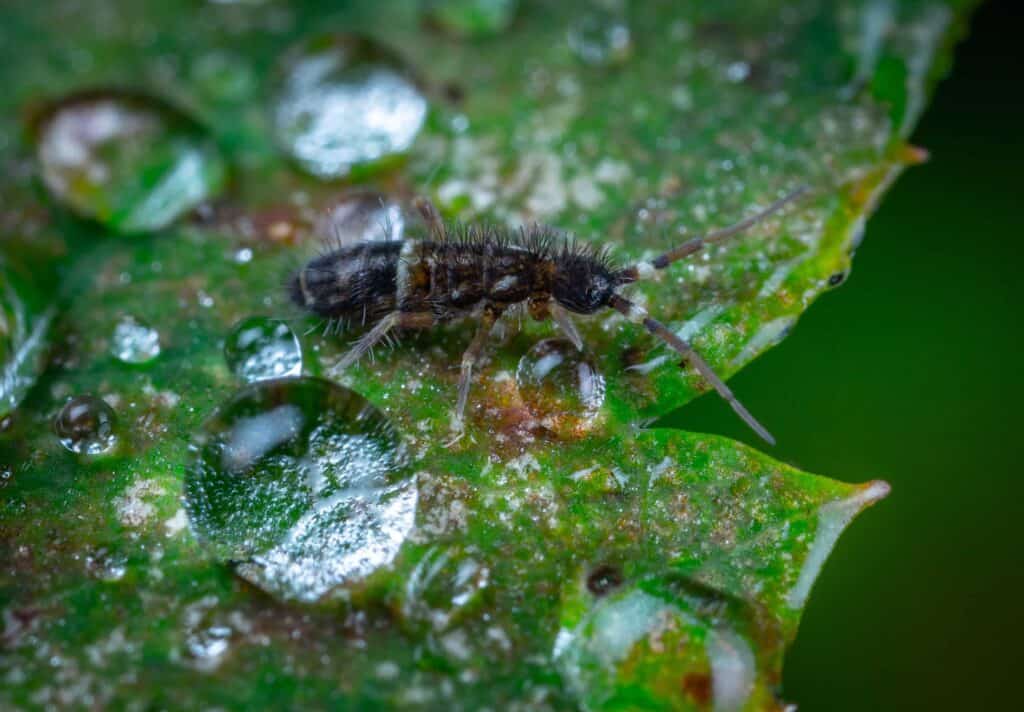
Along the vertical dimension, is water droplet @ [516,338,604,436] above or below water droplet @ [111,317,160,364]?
below

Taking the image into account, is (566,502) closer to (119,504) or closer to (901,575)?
(901,575)

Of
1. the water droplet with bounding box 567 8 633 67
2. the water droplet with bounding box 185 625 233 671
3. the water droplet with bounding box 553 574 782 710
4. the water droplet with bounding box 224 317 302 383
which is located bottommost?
the water droplet with bounding box 553 574 782 710

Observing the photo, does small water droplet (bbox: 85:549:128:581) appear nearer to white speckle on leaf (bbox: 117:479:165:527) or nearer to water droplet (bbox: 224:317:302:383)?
white speckle on leaf (bbox: 117:479:165:527)

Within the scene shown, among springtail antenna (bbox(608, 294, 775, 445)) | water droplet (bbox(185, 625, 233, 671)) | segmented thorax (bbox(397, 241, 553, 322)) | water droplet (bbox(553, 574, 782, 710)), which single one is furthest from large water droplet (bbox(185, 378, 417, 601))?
springtail antenna (bbox(608, 294, 775, 445))

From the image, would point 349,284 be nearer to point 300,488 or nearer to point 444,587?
point 300,488

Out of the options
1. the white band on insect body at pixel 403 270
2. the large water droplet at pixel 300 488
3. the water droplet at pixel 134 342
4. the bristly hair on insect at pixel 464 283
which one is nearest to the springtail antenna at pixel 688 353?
the bristly hair on insect at pixel 464 283

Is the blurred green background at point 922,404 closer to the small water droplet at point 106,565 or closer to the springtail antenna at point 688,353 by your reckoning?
the springtail antenna at point 688,353

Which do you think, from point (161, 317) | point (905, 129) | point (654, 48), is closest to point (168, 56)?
point (161, 317)
